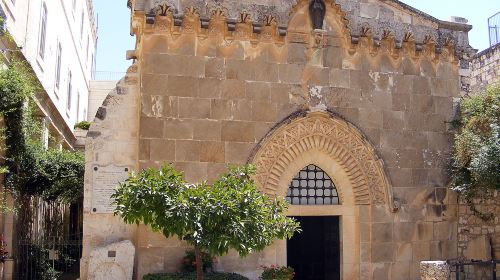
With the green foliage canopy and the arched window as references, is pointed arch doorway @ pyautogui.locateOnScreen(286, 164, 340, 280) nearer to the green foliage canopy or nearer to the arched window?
the arched window

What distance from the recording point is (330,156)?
10.8 metres

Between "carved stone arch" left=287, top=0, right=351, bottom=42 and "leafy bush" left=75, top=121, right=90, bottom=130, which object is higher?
"carved stone arch" left=287, top=0, right=351, bottom=42

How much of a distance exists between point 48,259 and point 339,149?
710 cm

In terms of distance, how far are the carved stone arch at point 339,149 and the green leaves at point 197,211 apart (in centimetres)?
351

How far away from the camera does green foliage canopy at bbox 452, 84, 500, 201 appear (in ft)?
34.2

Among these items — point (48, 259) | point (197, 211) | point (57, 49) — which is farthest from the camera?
point (57, 49)

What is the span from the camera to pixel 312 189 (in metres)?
10.9

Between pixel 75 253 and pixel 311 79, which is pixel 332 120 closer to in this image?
pixel 311 79

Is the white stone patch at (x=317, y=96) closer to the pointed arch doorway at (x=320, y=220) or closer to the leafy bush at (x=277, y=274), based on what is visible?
the pointed arch doorway at (x=320, y=220)

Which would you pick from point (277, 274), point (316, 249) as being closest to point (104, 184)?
point (277, 274)

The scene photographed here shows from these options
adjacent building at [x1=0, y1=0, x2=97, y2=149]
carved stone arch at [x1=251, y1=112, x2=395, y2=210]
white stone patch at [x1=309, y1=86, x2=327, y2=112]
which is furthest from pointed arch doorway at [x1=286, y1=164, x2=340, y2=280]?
adjacent building at [x1=0, y1=0, x2=97, y2=149]

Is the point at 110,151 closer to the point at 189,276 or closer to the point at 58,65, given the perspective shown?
the point at 189,276

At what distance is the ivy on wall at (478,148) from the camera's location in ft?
34.2

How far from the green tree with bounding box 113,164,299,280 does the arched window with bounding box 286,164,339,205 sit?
3.89 meters
